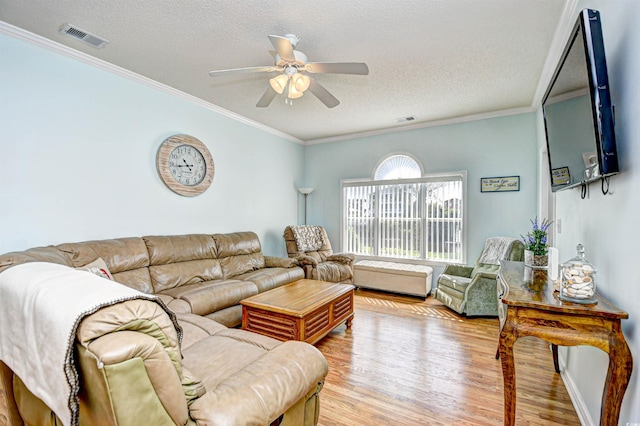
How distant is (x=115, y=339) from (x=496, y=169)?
4.87 meters

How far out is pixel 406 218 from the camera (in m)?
5.12

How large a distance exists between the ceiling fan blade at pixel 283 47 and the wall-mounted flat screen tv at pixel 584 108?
1619mm

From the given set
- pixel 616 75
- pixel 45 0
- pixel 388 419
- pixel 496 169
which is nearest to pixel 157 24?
pixel 45 0

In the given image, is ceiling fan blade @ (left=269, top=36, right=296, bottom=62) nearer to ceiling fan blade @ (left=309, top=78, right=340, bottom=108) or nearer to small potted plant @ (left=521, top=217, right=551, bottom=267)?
ceiling fan blade @ (left=309, top=78, right=340, bottom=108)

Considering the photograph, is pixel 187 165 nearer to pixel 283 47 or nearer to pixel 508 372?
pixel 283 47

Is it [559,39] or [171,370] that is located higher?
[559,39]

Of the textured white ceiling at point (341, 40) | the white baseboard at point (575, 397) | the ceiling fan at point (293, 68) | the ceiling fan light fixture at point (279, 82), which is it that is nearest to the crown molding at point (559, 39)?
the textured white ceiling at point (341, 40)

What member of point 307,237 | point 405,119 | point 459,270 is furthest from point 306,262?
point 405,119

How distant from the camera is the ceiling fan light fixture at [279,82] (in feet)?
8.23

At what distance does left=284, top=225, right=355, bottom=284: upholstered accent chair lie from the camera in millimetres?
4294

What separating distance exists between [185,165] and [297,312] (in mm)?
2488

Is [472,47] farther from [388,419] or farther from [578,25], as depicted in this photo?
[388,419]

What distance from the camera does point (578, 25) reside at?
1409 millimetres

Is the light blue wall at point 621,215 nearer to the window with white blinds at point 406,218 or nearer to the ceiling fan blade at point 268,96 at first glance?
the ceiling fan blade at point 268,96
